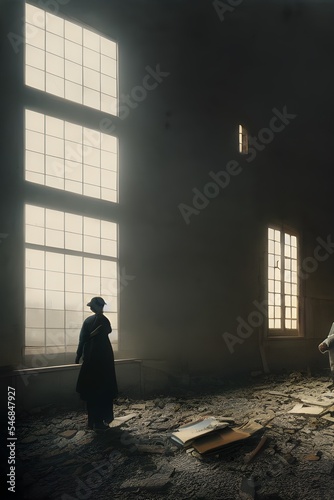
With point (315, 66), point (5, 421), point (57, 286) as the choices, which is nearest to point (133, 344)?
point (57, 286)

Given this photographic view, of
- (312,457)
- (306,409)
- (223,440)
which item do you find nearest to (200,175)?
(306,409)

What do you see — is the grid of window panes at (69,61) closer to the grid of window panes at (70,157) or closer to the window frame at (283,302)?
the grid of window panes at (70,157)

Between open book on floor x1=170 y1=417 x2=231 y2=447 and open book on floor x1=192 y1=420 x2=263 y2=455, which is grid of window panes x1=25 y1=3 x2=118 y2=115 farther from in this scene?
open book on floor x1=192 y1=420 x2=263 y2=455

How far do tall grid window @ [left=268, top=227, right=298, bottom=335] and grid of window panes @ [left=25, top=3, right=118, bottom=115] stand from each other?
19.9ft

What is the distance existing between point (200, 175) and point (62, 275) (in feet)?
13.7

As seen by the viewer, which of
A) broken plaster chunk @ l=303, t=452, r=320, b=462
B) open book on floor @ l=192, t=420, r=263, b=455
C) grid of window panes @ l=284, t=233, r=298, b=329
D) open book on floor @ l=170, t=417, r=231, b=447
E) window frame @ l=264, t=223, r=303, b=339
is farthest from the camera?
grid of window panes @ l=284, t=233, r=298, b=329

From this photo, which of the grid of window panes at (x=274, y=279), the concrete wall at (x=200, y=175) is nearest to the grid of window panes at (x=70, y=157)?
the concrete wall at (x=200, y=175)

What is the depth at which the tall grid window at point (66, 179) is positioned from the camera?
6.55 meters

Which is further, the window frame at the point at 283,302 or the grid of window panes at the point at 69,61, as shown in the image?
the window frame at the point at 283,302

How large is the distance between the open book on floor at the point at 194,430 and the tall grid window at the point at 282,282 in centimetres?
613

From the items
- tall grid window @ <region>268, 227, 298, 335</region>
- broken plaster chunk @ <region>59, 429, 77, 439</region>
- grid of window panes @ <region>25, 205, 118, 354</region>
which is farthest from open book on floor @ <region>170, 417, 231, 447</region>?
tall grid window @ <region>268, 227, 298, 335</region>

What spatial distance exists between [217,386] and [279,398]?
1.51m

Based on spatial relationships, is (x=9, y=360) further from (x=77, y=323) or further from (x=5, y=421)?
(x=77, y=323)

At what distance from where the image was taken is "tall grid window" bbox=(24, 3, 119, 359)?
6.55m
